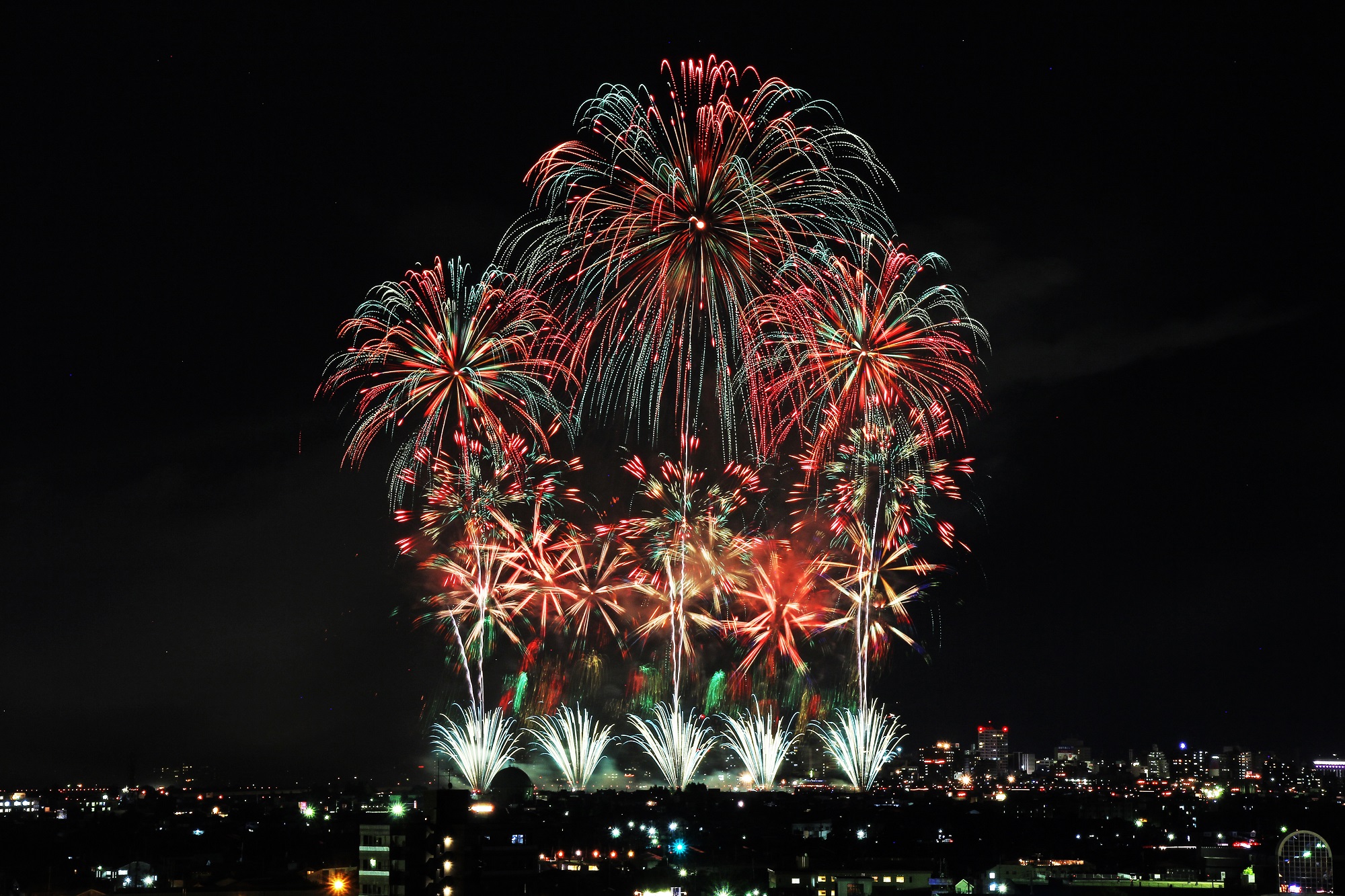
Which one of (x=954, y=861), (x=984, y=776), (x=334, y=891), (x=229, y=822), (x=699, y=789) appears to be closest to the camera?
(x=334, y=891)

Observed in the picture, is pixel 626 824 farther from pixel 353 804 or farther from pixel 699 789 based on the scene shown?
pixel 353 804

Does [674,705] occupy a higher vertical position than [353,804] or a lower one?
higher

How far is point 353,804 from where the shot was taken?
110 m

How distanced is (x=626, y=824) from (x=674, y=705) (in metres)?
24.7

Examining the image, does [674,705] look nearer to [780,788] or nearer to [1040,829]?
[1040,829]

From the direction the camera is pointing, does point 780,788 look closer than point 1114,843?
No

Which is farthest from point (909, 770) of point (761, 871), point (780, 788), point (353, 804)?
point (761, 871)

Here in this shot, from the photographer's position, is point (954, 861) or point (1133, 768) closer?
point (954, 861)

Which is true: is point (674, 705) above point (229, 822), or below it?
above

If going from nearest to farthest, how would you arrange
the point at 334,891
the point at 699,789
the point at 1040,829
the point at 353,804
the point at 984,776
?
the point at 334,891, the point at 1040,829, the point at 699,789, the point at 353,804, the point at 984,776

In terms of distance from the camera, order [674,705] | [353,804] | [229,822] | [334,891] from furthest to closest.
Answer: [353,804], [229,822], [674,705], [334,891]

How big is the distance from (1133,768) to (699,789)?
11052 centimetres

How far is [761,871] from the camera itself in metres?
39.7

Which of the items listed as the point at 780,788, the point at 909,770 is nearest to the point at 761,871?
the point at 780,788
